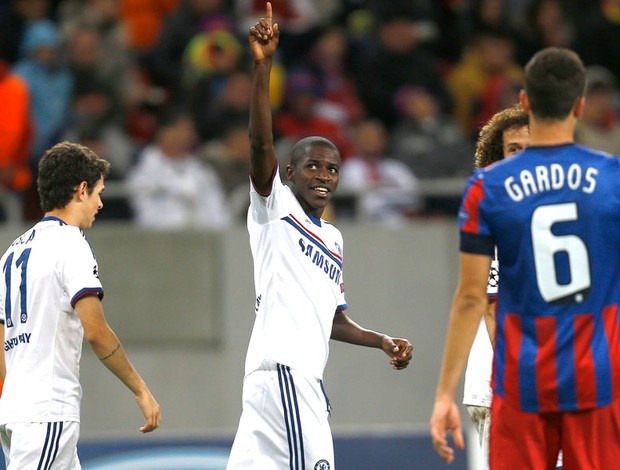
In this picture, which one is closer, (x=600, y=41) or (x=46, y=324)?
(x=46, y=324)

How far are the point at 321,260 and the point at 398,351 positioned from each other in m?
0.59

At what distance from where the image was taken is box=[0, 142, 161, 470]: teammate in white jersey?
598 cm

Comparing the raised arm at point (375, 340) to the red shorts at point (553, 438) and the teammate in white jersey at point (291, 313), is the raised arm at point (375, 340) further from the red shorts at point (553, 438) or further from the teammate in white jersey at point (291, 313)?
the red shorts at point (553, 438)

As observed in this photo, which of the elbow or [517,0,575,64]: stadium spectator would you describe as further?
[517,0,575,64]: stadium spectator

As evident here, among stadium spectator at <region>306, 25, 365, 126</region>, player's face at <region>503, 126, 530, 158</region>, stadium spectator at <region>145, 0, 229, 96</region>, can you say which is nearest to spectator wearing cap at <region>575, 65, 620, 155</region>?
stadium spectator at <region>306, 25, 365, 126</region>

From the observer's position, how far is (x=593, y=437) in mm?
4809

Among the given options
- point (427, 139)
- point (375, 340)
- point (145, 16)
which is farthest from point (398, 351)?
point (145, 16)

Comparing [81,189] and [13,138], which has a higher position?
[13,138]

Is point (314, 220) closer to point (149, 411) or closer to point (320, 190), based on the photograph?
point (320, 190)

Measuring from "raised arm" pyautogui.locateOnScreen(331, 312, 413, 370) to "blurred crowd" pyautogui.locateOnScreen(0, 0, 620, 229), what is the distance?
4314mm

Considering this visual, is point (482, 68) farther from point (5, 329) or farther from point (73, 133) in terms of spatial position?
point (5, 329)

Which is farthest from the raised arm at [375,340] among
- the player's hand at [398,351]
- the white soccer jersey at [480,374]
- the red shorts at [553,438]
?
the red shorts at [553,438]

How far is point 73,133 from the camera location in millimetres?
11367

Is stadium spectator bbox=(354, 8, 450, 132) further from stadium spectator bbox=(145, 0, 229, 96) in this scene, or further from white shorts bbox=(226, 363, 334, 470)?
white shorts bbox=(226, 363, 334, 470)
